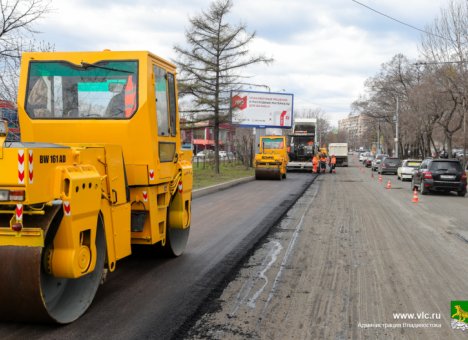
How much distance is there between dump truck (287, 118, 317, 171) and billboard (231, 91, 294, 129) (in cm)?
109

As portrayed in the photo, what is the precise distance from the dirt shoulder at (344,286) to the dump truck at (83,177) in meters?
1.25

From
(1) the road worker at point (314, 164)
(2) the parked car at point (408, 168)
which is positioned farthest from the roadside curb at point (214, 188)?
(1) the road worker at point (314, 164)

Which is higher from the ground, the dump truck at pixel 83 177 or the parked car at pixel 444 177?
the dump truck at pixel 83 177

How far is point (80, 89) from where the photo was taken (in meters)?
5.93

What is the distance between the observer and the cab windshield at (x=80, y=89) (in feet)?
19.3

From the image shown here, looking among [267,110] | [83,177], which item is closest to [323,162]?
[267,110]

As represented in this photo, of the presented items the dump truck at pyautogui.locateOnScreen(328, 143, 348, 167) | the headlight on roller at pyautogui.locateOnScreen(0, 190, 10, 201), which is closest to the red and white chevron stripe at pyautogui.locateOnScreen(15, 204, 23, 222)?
the headlight on roller at pyautogui.locateOnScreen(0, 190, 10, 201)

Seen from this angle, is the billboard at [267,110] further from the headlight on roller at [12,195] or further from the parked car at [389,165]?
the headlight on roller at [12,195]

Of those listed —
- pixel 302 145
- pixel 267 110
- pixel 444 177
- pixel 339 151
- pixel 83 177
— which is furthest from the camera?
pixel 339 151

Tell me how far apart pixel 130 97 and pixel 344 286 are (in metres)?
3.52

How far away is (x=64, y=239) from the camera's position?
13.6 feet

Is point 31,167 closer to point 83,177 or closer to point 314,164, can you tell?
point 83,177

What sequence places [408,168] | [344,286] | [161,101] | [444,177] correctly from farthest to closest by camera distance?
[408,168]
[444,177]
[161,101]
[344,286]

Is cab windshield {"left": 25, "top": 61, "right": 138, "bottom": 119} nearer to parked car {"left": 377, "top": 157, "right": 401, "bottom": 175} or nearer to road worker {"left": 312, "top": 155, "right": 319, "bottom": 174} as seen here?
road worker {"left": 312, "top": 155, "right": 319, "bottom": 174}
